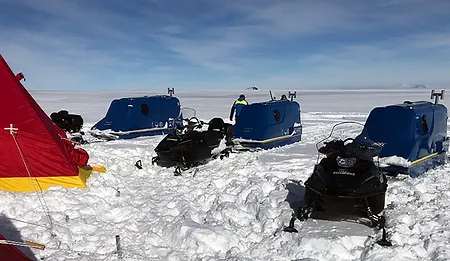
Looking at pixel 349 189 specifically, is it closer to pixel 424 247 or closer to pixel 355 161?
pixel 355 161

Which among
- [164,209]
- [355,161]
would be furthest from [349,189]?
[164,209]

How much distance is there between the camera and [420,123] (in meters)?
7.60

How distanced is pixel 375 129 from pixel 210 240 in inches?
187

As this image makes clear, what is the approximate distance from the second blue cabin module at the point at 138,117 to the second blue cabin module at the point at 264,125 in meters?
2.41

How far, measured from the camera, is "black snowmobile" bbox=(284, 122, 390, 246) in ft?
16.1

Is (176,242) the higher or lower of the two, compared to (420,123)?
lower

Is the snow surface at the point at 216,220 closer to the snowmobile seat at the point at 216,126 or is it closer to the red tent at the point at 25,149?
the red tent at the point at 25,149

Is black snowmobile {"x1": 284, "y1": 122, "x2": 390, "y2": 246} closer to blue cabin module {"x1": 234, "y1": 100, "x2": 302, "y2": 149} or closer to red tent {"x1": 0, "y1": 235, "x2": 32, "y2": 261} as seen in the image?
red tent {"x1": 0, "y1": 235, "x2": 32, "y2": 261}

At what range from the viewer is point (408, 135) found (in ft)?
24.4

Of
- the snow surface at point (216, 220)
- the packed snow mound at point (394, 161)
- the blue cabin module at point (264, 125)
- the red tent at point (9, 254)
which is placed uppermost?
the blue cabin module at point (264, 125)

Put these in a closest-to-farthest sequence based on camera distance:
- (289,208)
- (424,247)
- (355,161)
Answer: (424,247) < (355,161) < (289,208)

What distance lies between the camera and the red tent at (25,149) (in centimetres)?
627

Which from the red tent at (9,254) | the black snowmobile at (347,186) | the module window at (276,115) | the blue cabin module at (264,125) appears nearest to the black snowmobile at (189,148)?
the blue cabin module at (264,125)

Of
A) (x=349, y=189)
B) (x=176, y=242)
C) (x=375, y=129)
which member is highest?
(x=375, y=129)
